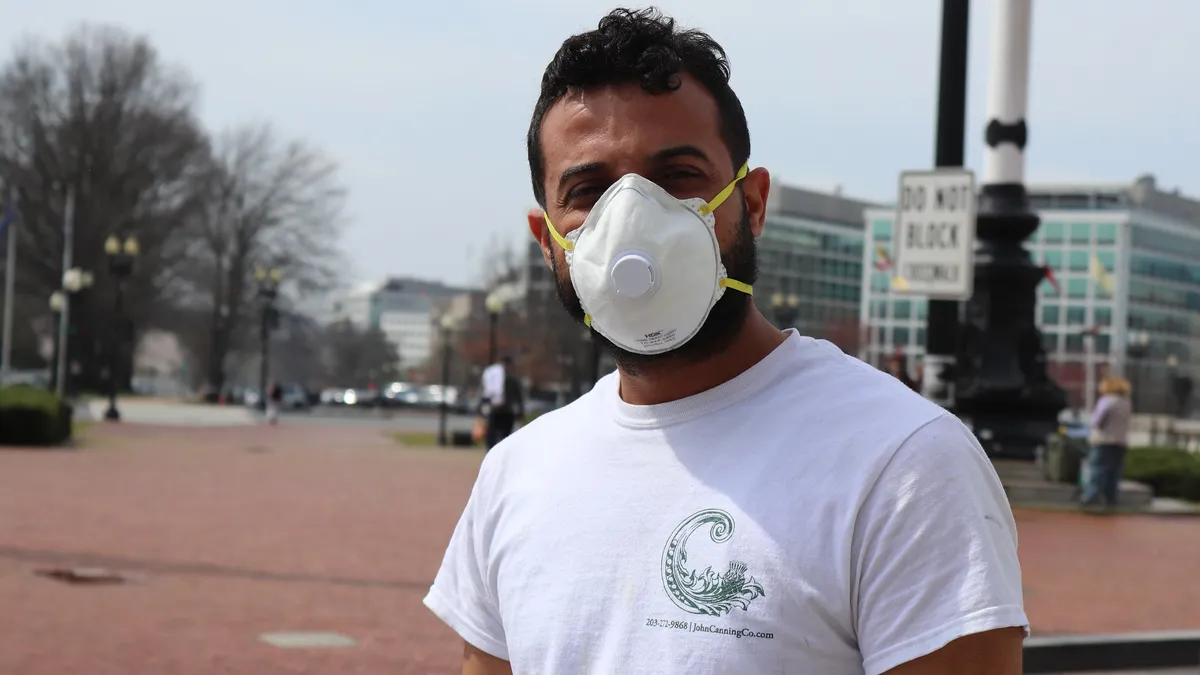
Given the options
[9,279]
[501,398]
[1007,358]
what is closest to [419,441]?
[501,398]

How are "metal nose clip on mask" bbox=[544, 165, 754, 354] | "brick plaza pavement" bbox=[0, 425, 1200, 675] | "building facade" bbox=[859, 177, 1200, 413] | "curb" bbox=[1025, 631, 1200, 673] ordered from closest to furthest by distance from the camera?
"metal nose clip on mask" bbox=[544, 165, 754, 354], "brick plaza pavement" bbox=[0, 425, 1200, 675], "curb" bbox=[1025, 631, 1200, 673], "building facade" bbox=[859, 177, 1200, 413]

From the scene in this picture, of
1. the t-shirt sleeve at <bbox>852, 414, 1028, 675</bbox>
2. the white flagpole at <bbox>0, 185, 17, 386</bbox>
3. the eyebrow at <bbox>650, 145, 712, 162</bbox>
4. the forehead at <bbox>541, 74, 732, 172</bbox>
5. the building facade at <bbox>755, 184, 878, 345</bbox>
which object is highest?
the building facade at <bbox>755, 184, 878, 345</bbox>

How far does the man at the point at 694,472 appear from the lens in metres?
1.85

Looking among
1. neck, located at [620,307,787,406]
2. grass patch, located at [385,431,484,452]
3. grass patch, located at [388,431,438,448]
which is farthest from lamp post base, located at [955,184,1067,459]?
neck, located at [620,307,787,406]

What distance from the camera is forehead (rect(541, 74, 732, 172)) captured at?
7.04ft

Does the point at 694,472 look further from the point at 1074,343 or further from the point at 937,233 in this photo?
the point at 1074,343

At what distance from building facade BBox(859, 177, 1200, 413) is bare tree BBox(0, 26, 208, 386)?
217 feet

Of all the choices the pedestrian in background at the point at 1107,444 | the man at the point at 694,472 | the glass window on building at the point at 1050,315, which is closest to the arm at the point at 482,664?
the man at the point at 694,472

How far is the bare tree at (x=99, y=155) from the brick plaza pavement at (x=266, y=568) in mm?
42480

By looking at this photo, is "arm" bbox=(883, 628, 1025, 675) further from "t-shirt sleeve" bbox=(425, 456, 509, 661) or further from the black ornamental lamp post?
the black ornamental lamp post

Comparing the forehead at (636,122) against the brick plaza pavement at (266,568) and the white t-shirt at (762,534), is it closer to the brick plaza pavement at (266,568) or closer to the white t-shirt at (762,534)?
the white t-shirt at (762,534)

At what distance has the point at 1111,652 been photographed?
9062 millimetres

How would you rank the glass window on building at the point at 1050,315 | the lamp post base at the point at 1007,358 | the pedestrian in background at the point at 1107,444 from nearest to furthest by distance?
the pedestrian in background at the point at 1107,444 → the lamp post base at the point at 1007,358 → the glass window on building at the point at 1050,315

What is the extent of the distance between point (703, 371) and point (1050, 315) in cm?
13081
